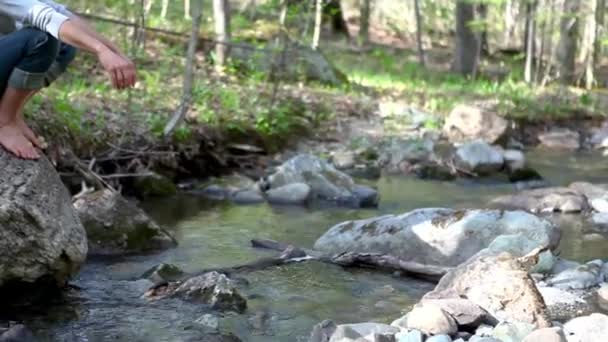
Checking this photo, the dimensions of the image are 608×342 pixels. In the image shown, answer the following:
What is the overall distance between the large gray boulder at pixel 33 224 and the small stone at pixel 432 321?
1.90 metres

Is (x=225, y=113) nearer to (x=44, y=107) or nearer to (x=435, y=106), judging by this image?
(x=44, y=107)

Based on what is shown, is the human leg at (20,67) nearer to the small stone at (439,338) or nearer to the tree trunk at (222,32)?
the small stone at (439,338)

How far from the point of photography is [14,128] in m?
4.73

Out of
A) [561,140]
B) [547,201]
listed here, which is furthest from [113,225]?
[561,140]

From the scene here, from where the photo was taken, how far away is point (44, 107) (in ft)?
28.0

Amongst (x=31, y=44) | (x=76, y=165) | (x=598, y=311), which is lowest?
(x=598, y=311)

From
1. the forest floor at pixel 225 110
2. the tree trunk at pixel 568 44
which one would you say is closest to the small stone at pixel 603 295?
the forest floor at pixel 225 110

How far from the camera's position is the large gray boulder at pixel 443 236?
21.2 feet

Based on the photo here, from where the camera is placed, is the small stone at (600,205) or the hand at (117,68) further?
the small stone at (600,205)

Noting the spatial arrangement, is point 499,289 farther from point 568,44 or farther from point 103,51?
point 568,44

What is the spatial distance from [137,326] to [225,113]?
22.2ft

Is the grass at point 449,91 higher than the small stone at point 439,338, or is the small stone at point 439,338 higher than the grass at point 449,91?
the grass at point 449,91

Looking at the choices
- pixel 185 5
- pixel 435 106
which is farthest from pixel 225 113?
pixel 185 5

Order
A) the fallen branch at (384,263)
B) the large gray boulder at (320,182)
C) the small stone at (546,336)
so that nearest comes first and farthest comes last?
1. the small stone at (546,336)
2. the fallen branch at (384,263)
3. the large gray boulder at (320,182)
